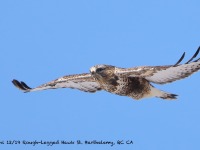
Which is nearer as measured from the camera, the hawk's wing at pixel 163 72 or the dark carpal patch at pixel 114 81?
the hawk's wing at pixel 163 72

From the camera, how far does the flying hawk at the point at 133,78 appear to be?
51.7 ft

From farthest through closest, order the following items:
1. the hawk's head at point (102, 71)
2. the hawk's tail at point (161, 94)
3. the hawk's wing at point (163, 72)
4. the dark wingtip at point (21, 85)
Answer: the dark wingtip at point (21, 85), the hawk's tail at point (161, 94), the hawk's head at point (102, 71), the hawk's wing at point (163, 72)

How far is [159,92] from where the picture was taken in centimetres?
1767

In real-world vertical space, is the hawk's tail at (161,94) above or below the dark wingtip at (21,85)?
below

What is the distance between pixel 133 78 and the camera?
1666 centimetres

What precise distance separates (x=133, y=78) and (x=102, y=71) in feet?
2.41

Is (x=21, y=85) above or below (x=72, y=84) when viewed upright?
above

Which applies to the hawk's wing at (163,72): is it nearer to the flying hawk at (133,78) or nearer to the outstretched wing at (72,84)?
the flying hawk at (133,78)

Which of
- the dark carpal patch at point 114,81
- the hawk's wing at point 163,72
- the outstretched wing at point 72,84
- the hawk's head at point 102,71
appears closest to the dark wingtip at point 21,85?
the outstretched wing at point 72,84

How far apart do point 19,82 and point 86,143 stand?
2.70 metres

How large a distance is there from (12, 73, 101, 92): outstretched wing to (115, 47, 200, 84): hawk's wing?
1.51 m

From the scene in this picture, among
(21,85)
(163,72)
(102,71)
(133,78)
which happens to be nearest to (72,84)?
(21,85)

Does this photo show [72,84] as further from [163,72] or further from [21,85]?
[163,72]

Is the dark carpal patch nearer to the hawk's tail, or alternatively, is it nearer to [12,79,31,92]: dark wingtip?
the hawk's tail
